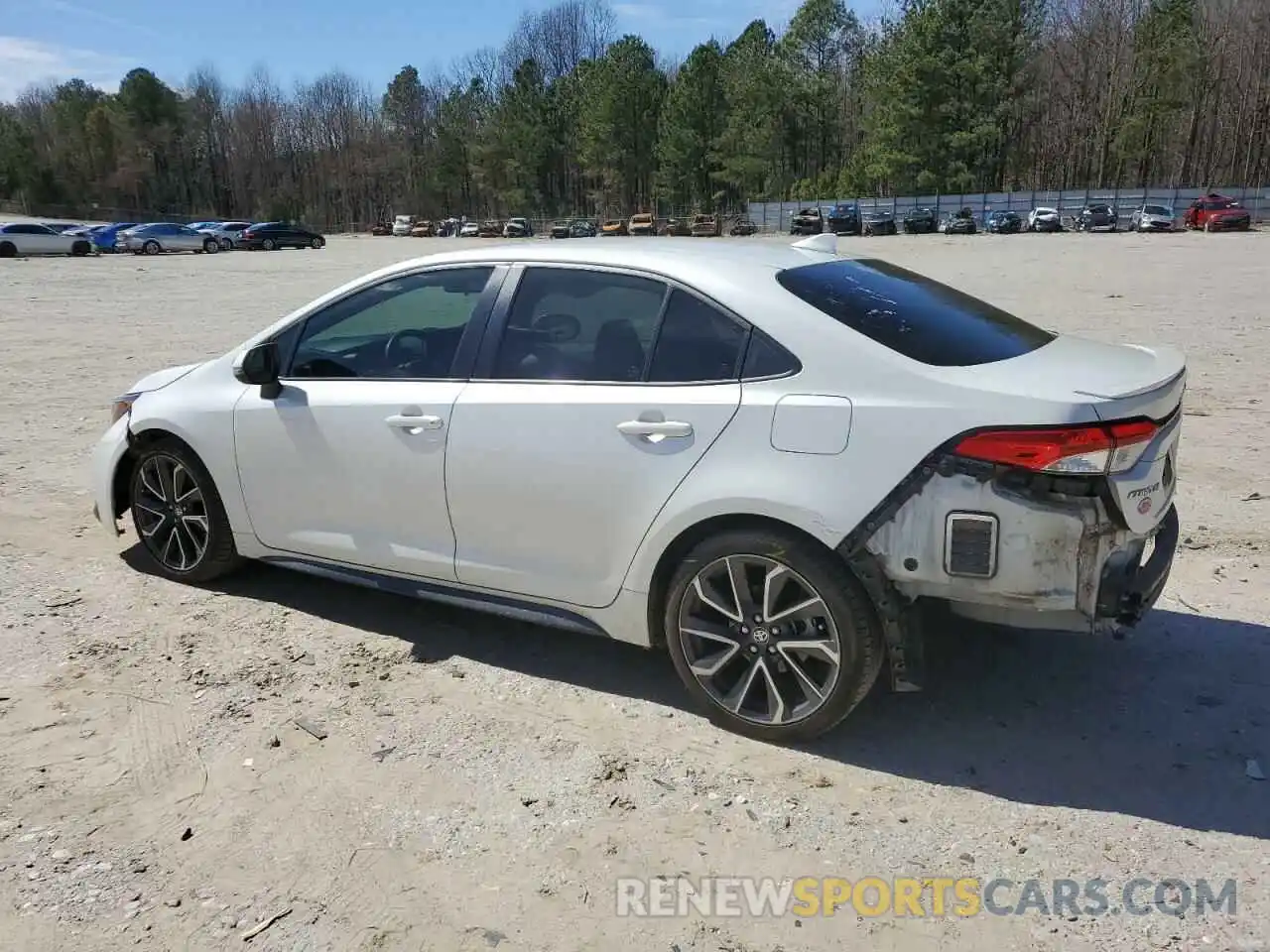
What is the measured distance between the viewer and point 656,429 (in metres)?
3.49

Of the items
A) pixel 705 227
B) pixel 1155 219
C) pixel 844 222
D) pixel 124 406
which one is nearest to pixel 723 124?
pixel 705 227

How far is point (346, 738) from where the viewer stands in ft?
12.1

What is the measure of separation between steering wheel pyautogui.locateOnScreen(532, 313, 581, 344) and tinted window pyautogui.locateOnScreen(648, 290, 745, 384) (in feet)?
1.30

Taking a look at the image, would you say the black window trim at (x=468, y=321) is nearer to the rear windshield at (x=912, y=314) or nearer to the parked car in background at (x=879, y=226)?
the rear windshield at (x=912, y=314)

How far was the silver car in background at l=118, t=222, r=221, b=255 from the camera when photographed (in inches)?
1999

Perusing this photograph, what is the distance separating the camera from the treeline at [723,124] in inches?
2874

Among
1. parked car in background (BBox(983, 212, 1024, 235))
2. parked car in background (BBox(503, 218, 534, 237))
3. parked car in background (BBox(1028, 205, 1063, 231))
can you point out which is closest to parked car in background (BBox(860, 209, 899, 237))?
parked car in background (BBox(983, 212, 1024, 235))

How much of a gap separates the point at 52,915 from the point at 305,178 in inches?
5207

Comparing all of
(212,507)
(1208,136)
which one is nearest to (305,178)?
(1208,136)

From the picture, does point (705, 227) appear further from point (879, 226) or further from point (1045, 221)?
point (1045, 221)

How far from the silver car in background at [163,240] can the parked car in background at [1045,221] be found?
4482cm

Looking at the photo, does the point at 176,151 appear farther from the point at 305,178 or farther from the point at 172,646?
the point at 172,646

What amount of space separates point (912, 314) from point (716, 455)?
95 cm

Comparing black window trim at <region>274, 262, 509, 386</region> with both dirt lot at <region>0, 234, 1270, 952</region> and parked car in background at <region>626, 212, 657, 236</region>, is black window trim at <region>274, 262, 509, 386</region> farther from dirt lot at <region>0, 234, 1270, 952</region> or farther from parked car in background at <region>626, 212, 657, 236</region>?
parked car in background at <region>626, 212, 657, 236</region>
